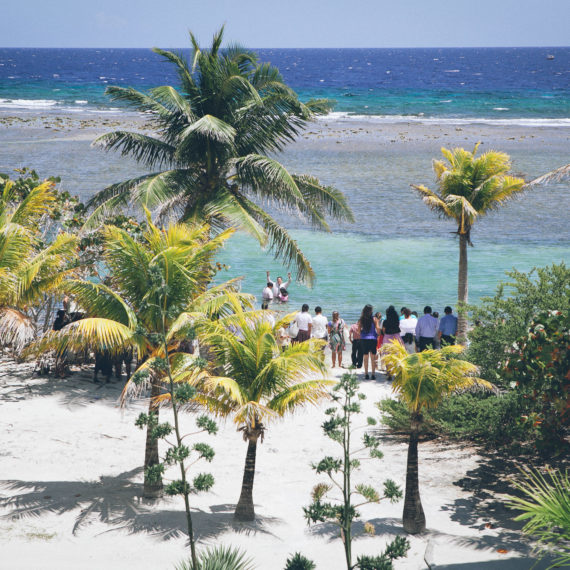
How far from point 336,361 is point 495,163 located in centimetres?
576

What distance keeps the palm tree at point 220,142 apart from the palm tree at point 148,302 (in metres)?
5.07

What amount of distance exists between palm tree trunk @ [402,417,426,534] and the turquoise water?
40.5 ft

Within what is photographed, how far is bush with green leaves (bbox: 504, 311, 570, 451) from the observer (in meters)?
10.3

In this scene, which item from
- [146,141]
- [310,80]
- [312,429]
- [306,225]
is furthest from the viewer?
[310,80]

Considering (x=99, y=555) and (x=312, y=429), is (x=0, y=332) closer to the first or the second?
(x=99, y=555)

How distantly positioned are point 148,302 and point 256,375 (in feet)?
5.71

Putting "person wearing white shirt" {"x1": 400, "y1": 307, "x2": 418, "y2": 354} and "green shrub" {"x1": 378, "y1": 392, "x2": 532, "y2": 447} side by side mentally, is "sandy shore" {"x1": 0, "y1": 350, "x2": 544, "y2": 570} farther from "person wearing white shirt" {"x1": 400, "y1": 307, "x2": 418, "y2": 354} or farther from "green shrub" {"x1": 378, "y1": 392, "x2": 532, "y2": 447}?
"person wearing white shirt" {"x1": 400, "y1": 307, "x2": 418, "y2": 354}

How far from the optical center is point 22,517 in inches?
402

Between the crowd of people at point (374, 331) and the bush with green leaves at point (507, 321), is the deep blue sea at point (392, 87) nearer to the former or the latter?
the crowd of people at point (374, 331)

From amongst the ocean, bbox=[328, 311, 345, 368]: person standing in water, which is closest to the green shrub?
bbox=[328, 311, 345, 368]: person standing in water

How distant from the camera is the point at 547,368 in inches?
416

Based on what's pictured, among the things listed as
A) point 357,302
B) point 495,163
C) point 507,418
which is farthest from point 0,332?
point 357,302

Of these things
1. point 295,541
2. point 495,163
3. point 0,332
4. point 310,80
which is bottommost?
point 295,541

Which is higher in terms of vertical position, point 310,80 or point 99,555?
point 310,80
